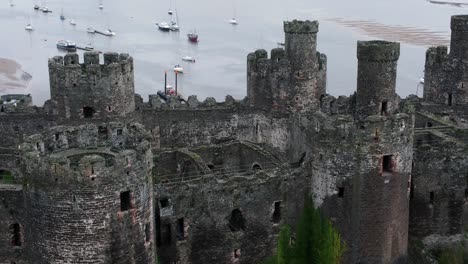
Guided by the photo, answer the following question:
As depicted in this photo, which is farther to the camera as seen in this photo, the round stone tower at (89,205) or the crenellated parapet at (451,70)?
the crenellated parapet at (451,70)

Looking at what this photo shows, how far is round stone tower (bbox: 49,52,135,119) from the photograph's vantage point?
2775 centimetres

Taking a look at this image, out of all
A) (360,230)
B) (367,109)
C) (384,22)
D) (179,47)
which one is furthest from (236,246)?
(384,22)

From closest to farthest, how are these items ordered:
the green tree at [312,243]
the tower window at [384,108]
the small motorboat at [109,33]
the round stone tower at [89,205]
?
the round stone tower at [89,205], the green tree at [312,243], the tower window at [384,108], the small motorboat at [109,33]

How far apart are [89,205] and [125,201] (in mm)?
1072

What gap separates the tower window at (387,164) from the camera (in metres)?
23.4

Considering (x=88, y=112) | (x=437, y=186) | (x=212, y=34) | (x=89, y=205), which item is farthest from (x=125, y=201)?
(x=212, y=34)

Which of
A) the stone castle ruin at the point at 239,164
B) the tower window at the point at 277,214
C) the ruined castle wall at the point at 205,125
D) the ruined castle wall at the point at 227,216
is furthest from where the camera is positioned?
the ruined castle wall at the point at 205,125

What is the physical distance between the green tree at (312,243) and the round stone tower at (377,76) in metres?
4.45

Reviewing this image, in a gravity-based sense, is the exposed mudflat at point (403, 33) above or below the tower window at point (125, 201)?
above

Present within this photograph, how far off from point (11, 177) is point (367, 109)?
1343cm

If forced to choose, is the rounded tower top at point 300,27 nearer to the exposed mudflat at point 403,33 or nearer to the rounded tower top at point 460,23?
the rounded tower top at point 460,23

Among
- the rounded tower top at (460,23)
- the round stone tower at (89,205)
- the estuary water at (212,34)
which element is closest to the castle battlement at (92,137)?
the round stone tower at (89,205)

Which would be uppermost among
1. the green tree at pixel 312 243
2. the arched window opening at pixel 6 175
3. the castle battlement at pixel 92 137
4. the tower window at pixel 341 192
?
the castle battlement at pixel 92 137

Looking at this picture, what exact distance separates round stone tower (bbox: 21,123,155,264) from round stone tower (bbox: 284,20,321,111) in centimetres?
1213
